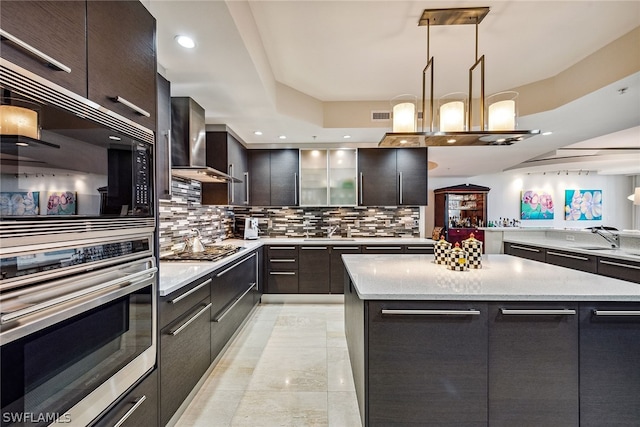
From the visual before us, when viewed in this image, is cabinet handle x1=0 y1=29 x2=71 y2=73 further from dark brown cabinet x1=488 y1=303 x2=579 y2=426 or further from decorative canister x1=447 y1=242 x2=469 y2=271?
decorative canister x1=447 y1=242 x2=469 y2=271

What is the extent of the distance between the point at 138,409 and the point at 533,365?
197 centimetres

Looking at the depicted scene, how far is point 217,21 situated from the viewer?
5.43 ft

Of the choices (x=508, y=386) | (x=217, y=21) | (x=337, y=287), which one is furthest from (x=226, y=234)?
(x=508, y=386)

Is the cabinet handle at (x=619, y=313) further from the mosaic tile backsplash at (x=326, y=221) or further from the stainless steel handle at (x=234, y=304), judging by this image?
the mosaic tile backsplash at (x=326, y=221)

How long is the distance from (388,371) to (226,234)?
3446 mm

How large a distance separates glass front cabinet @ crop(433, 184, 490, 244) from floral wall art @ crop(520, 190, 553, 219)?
Answer: 1.30 meters

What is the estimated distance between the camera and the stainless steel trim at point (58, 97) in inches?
29.9

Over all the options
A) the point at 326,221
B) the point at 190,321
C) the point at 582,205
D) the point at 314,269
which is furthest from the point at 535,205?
the point at 190,321

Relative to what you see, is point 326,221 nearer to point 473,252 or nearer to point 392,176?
point 392,176

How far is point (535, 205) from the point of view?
8.38 meters

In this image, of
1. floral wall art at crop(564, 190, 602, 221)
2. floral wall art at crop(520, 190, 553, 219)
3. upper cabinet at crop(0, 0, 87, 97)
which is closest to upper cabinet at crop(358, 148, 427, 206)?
upper cabinet at crop(0, 0, 87, 97)

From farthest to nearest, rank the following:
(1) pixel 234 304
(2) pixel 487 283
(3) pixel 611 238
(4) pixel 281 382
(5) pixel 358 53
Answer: (3) pixel 611 238 < (1) pixel 234 304 < (5) pixel 358 53 < (4) pixel 281 382 < (2) pixel 487 283

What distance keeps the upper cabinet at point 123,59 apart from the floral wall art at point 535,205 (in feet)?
31.8

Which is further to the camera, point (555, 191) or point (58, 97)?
point (555, 191)
